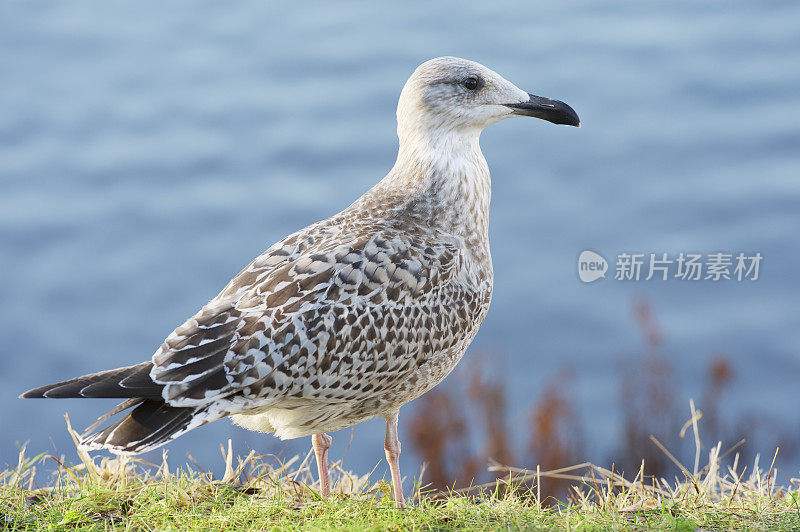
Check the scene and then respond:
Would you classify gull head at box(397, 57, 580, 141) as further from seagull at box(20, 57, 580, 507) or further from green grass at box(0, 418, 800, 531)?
green grass at box(0, 418, 800, 531)

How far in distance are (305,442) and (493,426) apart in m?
1.73

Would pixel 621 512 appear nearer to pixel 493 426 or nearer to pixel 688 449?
pixel 493 426

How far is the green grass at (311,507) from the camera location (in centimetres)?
418

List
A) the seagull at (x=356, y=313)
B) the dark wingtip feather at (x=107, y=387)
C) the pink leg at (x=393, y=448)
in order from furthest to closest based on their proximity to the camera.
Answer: the pink leg at (x=393, y=448), the seagull at (x=356, y=313), the dark wingtip feather at (x=107, y=387)

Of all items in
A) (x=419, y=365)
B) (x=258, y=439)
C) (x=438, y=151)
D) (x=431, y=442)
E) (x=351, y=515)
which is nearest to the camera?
(x=351, y=515)

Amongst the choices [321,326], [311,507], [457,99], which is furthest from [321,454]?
[457,99]

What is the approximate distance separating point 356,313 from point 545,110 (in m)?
1.75

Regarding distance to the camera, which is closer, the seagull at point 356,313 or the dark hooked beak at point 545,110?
the seagull at point 356,313

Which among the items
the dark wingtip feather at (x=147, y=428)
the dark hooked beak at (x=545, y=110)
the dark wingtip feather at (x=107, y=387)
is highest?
the dark hooked beak at (x=545, y=110)

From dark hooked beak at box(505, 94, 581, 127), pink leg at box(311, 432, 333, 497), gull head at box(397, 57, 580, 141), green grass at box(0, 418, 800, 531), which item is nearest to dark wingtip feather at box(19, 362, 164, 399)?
green grass at box(0, 418, 800, 531)

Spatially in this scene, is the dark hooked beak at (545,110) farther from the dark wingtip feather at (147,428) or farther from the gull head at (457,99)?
the dark wingtip feather at (147,428)

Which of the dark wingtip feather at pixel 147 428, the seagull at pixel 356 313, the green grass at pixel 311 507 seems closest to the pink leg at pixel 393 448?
the seagull at pixel 356 313

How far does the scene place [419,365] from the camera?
4.77 metres

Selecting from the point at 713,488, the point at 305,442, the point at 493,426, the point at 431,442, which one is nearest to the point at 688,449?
the point at 493,426
